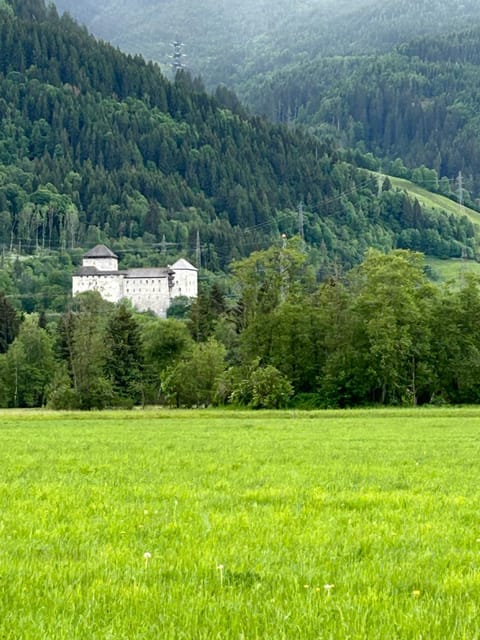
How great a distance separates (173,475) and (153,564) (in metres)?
9.00

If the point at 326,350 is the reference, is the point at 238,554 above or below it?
below

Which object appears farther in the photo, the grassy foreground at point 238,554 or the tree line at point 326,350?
the tree line at point 326,350

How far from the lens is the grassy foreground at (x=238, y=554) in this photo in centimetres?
657

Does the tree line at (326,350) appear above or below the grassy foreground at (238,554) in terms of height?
above

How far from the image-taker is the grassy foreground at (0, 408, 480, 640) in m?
6.57

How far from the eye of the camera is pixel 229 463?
66.5 feet

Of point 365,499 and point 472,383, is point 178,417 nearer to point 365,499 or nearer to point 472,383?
point 472,383

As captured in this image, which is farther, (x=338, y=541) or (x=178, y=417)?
(x=178, y=417)

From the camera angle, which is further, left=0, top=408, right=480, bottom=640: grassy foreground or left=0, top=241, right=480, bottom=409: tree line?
left=0, top=241, right=480, bottom=409: tree line

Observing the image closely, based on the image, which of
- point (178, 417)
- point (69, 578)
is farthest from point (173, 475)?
point (178, 417)

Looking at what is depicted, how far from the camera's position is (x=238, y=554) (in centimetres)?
884

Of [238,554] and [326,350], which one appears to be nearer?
[238,554]

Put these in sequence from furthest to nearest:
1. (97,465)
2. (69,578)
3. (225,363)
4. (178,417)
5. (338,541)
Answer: (225,363) < (178,417) < (97,465) < (338,541) < (69,578)

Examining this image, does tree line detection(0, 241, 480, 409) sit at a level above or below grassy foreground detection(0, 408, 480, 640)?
above
